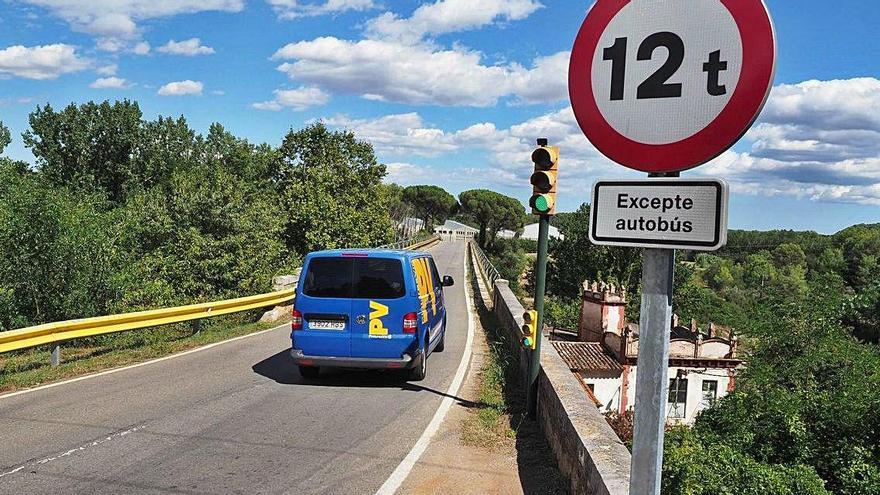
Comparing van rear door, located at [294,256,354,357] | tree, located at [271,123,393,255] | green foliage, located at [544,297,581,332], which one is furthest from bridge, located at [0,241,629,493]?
green foliage, located at [544,297,581,332]

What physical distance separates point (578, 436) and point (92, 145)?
76657mm

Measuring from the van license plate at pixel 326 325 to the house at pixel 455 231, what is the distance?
9687 centimetres

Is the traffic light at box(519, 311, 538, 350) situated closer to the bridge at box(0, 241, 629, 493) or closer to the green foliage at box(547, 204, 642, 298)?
the bridge at box(0, 241, 629, 493)

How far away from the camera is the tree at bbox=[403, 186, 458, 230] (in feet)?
417

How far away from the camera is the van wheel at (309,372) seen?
1034 cm

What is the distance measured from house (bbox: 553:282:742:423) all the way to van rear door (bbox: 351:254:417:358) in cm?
1953

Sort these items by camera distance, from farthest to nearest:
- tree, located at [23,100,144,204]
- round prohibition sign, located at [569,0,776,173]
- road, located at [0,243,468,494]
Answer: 1. tree, located at [23,100,144,204]
2. road, located at [0,243,468,494]
3. round prohibition sign, located at [569,0,776,173]

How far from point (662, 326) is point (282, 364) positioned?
1024cm

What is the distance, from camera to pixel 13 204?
15.0 m

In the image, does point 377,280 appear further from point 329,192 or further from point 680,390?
point 329,192

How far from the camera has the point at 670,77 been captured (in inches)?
80.9

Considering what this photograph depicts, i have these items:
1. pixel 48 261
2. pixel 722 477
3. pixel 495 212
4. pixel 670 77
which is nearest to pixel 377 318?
pixel 722 477

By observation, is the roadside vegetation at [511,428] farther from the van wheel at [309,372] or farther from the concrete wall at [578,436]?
the van wheel at [309,372]

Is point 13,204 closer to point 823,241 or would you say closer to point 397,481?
point 397,481
